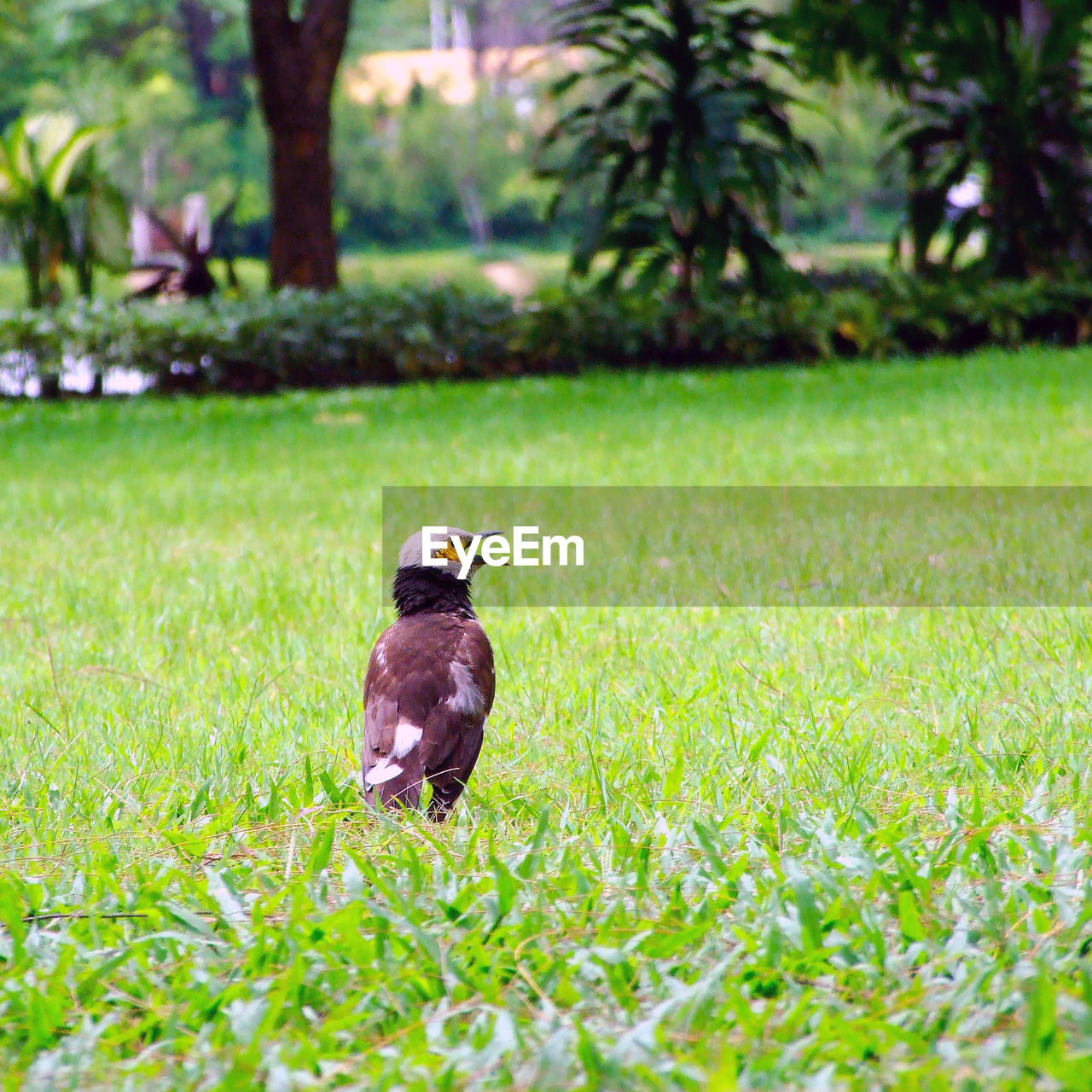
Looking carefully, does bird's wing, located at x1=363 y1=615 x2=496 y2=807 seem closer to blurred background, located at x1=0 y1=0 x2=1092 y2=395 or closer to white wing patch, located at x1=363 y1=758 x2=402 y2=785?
white wing patch, located at x1=363 y1=758 x2=402 y2=785

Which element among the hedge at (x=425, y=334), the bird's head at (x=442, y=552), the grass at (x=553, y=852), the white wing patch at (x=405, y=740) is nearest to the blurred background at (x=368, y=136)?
the hedge at (x=425, y=334)

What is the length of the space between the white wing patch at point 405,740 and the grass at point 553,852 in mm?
188

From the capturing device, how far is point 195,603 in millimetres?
5055

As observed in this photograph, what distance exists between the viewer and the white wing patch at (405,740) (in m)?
2.75

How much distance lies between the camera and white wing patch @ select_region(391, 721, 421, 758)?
2.75 meters

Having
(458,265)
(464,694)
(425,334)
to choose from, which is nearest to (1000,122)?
(425,334)

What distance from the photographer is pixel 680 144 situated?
12914 mm

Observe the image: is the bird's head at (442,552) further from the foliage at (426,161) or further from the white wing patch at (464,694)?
the foliage at (426,161)

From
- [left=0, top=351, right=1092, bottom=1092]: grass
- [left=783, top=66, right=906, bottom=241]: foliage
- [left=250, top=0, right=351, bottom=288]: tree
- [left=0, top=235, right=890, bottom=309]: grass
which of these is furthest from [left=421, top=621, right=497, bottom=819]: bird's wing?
[left=0, top=235, right=890, bottom=309]: grass

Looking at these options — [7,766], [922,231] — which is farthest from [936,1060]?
[922,231]

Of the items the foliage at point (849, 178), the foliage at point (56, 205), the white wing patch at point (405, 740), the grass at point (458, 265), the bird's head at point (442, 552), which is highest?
the foliage at point (849, 178)

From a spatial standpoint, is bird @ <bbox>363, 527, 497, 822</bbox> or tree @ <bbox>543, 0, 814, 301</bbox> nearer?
bird @ <bbox>363, 527, 497, 822</bbox>

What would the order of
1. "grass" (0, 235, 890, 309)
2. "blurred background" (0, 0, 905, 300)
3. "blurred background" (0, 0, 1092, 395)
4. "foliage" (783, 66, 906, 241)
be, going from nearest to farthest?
"blurred background" (0, 0, 1092, 395)
"grass" (0, 235, 890, 309)
"blurred background" (0, 0, 905, 300)
"foliage" (783, 66, 906, 241)

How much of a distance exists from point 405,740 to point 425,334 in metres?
9.98
